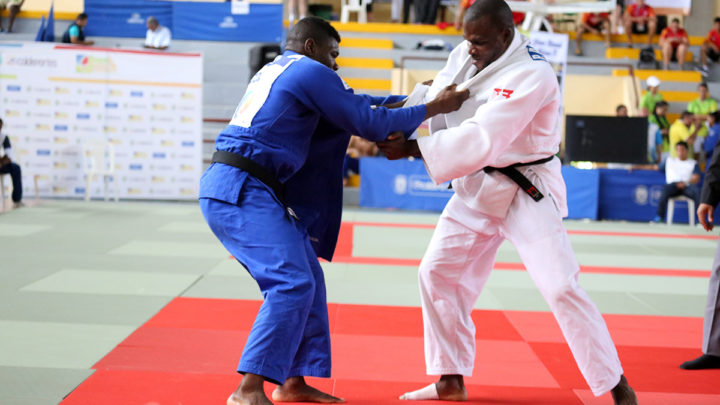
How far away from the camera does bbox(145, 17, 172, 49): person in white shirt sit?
1833 cm

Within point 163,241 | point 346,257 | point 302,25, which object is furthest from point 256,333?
point 163,241

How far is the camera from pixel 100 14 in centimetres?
1917

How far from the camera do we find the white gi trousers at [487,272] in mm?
3236

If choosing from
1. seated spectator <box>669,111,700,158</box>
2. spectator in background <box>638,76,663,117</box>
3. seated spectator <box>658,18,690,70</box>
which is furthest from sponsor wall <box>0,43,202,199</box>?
seated spectator <box>658,18,690,70</box>

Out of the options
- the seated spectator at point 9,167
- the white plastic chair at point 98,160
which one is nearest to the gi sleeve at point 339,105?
the seated spectator at point 9,167

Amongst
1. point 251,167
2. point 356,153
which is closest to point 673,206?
point 356,153

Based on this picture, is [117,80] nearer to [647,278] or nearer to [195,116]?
[195,116]

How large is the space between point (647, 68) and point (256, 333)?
1871 centimetres

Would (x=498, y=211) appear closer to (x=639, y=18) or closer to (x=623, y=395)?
(x=623, y=395)

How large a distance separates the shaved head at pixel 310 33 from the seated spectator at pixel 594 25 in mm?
18475

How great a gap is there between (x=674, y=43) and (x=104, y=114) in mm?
14845

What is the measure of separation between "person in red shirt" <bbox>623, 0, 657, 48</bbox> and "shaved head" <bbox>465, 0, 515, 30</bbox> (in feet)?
63.2

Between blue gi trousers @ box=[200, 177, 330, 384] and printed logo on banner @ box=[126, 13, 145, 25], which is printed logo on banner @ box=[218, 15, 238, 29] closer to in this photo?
printed logo on banner @ box=[126, 13, 145, 25]

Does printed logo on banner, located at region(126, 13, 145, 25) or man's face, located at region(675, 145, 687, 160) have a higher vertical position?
printed logo on banner, located at region(126, 13, 145, 25)
